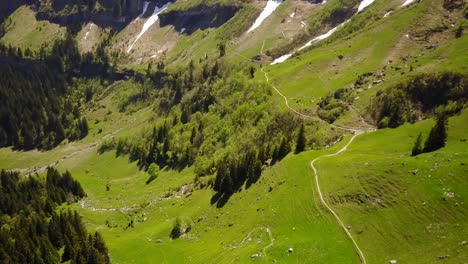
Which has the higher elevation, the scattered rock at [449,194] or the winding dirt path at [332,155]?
the scattered rock at [449,194]

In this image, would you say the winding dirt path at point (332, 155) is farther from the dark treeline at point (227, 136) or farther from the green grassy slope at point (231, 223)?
the dark treeline at point (227, 136)

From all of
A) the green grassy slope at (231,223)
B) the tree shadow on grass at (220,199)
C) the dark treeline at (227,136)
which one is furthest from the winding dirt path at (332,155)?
the tree shadow on grass at (220,199)

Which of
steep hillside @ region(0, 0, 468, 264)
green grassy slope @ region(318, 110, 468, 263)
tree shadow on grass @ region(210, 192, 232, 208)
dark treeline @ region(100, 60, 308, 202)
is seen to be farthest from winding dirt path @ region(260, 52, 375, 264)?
tree shadow on grass @ region(210, 192, 232, 208)

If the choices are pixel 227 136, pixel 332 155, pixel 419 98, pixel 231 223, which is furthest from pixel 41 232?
pixel 419 98

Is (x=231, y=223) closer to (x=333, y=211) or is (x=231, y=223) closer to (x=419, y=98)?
(x=333, y=211)

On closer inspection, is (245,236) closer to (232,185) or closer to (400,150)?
(232,185)

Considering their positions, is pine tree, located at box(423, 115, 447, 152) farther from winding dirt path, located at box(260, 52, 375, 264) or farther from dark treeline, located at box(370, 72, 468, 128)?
dark treeline, located at box(370, 72, 468, 128)

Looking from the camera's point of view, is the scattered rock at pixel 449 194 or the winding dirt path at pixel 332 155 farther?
the winding dirt path at pixel 332 155
